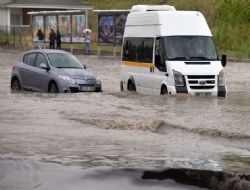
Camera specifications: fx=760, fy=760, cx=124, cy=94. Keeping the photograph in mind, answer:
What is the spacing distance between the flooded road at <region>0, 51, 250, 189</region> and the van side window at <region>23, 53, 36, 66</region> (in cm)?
137

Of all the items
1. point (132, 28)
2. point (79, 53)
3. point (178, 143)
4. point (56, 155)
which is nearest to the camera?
point (56, 155)

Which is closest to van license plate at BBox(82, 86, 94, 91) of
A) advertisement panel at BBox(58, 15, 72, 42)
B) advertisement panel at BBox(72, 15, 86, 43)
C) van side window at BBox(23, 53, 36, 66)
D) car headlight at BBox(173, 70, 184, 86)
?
van side window at BBox(23, 53, 36, 66)

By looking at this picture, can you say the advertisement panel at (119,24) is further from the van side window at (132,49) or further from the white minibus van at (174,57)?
the white minibus van at (174,57)

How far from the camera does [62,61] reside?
950 inches

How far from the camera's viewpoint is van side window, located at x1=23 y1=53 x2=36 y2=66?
24.6 m

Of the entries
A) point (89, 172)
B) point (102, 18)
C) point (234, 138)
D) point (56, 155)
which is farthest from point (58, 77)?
point (102, 18)

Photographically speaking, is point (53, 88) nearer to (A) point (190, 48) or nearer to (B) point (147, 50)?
(B) point (147, 50)

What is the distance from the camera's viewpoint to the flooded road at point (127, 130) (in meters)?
11.0

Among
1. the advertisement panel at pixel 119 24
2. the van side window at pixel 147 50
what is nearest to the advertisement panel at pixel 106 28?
the advertisement panel at pixel 119 24

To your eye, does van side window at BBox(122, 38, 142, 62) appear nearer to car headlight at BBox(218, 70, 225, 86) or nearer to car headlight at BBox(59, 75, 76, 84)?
car headlight at BBox(59, 75, 76, 84)

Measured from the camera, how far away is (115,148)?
1225 centimetres

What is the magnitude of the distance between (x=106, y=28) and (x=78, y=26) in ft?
13.5

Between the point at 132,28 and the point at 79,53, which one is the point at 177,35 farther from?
the point at 79,53

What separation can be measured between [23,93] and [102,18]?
26516 millimetres
